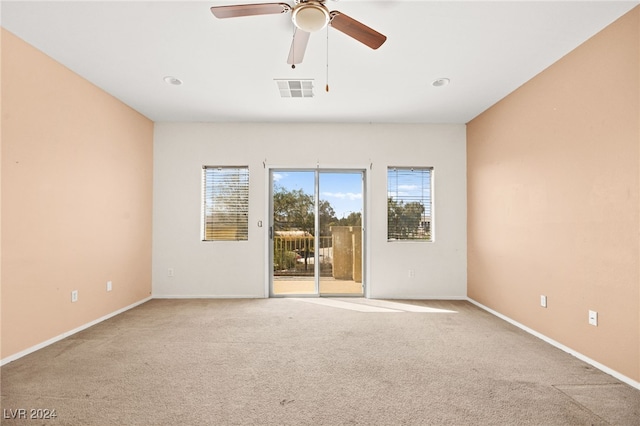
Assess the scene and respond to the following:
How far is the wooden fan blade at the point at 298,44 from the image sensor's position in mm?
2135

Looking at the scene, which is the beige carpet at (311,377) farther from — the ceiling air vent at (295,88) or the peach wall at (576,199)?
the ceiling air vent at (295,88)

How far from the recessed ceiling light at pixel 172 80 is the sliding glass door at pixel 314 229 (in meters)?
1.86

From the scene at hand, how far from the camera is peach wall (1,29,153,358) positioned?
252 centimetres

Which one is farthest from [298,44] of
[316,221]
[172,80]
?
[316,221]

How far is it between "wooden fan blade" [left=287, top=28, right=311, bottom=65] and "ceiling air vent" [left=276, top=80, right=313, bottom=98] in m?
0.87

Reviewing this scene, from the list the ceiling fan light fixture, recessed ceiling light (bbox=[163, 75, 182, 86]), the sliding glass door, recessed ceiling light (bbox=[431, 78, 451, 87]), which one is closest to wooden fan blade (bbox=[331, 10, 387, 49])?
the ceiling fan light fixture

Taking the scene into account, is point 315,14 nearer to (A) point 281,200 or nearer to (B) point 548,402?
(B) point 548,402

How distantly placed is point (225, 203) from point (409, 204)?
2.91m

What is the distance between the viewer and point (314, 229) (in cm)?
481

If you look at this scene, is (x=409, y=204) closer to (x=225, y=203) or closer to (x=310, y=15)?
(x=225, y=203)

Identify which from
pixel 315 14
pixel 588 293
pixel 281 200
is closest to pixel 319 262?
pixel 281 200

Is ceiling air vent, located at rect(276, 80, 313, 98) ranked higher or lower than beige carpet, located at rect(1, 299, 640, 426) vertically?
higher

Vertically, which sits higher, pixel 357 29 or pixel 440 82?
pixel 440 82

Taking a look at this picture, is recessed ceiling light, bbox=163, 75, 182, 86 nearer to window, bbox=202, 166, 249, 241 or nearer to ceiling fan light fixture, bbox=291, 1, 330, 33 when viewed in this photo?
window, bbox=202, 166, 249, 241
